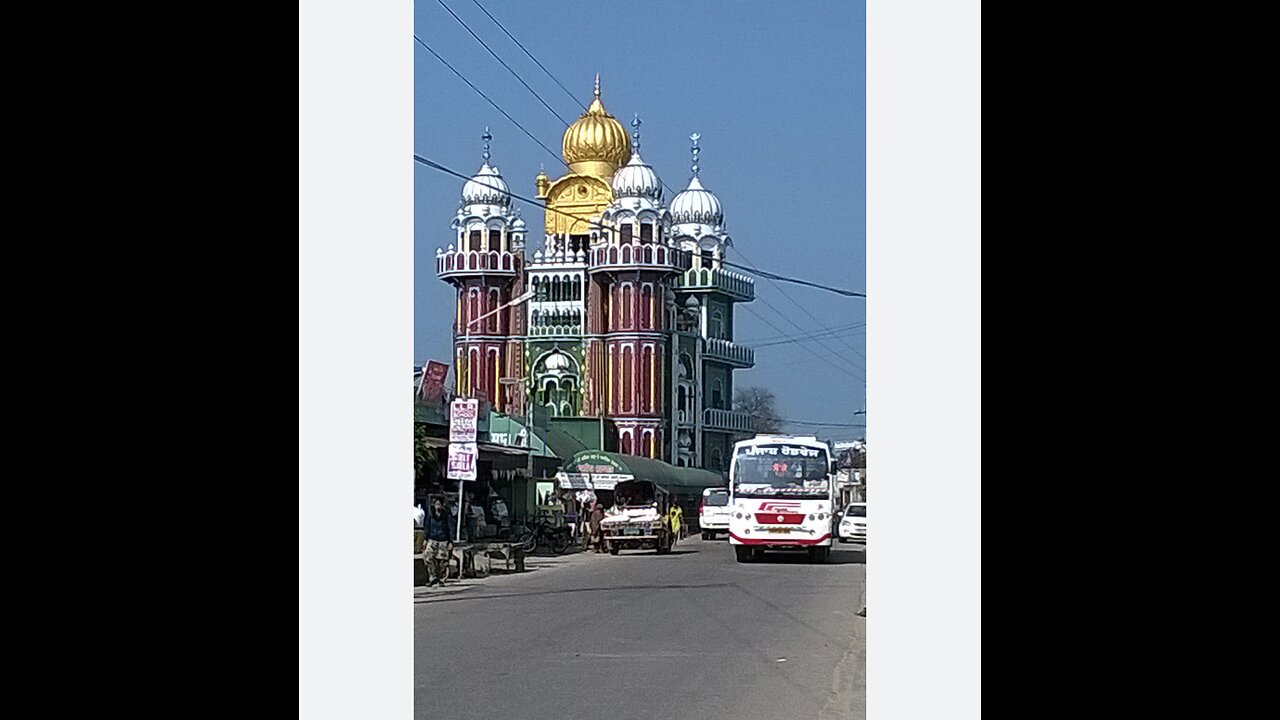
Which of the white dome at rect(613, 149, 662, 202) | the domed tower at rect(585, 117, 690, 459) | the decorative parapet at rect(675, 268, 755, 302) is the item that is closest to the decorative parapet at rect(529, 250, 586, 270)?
the domed tower at rect(585, 117, 690, 459)

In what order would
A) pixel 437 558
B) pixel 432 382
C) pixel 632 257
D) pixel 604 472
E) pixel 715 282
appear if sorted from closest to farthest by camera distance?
pixel 437 558 < pixel 432 382 < pixel 604 472 < pixel 632 257 < pixel 715 282

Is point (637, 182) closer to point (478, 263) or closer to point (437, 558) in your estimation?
point (478, 263)

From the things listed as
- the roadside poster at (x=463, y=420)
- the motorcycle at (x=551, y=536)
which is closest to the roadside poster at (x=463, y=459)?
the roadside poster at (x=463, y=420)

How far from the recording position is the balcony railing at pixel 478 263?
17109mm

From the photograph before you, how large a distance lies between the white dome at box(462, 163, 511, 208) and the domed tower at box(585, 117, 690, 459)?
3.87ft

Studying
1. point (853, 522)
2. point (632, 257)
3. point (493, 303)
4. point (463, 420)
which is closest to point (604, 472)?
point (853, 522)

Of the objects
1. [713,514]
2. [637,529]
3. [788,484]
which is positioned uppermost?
[788,484]

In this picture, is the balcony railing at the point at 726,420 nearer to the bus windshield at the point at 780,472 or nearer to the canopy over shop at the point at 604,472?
the canopy over shop at the point at 604,472

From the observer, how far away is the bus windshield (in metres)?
9.65

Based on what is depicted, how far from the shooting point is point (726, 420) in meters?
18.1

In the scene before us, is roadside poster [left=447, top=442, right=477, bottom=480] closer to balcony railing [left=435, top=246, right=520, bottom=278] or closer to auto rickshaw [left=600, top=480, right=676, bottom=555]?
auto rickshaw [left=600, top=480, right=676, bottom=555]

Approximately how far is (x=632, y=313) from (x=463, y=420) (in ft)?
23.5
